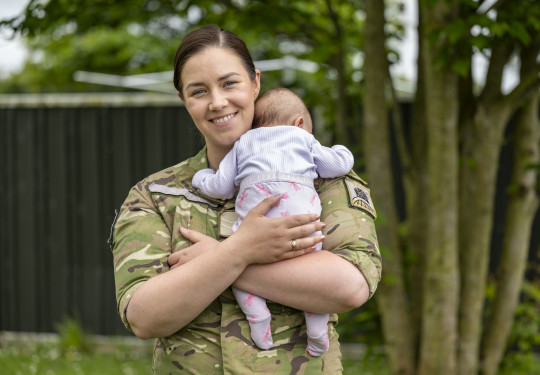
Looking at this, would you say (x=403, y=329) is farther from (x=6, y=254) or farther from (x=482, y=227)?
(x=6, y=254)

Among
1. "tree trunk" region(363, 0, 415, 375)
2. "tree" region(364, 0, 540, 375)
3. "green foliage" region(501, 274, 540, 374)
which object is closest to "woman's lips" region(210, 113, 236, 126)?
"tree" region(364, 0, 540, 375)

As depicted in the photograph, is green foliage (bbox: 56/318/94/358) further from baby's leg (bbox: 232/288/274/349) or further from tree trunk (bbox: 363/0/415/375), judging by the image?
baby's leg (bbox: 232/288/274/349)

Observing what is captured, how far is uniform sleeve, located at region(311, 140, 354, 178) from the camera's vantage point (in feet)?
5.99

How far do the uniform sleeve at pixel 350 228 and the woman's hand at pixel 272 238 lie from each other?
75mm

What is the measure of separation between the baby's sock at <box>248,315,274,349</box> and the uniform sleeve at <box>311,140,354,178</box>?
0.44m

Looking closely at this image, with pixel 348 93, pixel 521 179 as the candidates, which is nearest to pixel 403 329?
pixel 521 179

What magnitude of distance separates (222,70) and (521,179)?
317 centimetres

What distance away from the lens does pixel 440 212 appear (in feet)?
12.9

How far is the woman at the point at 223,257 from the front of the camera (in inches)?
64.6

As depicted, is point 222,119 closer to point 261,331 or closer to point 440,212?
point 261,331

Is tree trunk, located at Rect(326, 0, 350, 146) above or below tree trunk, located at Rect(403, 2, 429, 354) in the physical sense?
above

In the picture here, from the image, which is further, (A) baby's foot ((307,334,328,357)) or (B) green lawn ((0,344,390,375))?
(B) green lawn ((0,344,390,375))

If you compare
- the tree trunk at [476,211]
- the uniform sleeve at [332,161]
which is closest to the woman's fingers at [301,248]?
the uniform sleeve at [332,161]

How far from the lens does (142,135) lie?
641cm
